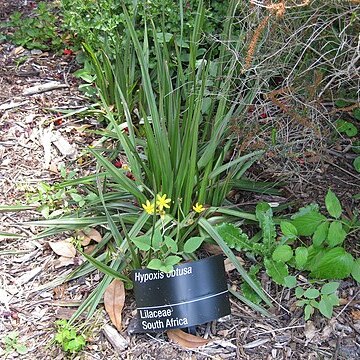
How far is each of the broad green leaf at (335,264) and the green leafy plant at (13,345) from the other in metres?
0.98

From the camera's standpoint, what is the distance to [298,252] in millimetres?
2029

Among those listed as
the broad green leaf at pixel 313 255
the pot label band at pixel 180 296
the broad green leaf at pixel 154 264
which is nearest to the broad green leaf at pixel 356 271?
the broad green leaf at pixel 313 255

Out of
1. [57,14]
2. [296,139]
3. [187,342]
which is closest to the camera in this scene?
[187,342]

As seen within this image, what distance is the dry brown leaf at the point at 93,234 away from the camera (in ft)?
7.47

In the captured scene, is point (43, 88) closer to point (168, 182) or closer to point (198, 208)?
point (168, 182)

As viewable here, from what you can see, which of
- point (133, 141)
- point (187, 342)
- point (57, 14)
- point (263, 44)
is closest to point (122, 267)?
point (187, 342)

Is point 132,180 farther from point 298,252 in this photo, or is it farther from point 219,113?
point 298,252

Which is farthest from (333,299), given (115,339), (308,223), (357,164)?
(115,339)

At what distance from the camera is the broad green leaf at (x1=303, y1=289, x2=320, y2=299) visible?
2.00m

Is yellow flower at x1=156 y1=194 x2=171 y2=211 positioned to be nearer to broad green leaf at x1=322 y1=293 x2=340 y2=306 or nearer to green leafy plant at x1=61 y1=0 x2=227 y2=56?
broad green leaf at x1=322 y1=293 x2=340 y2=306

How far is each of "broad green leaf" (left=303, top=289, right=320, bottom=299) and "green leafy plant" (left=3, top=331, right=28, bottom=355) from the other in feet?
2.99

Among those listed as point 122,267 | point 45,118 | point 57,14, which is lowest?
point 122,267

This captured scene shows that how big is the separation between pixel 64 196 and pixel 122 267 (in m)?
0.44

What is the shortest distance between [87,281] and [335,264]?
844 millimetres
